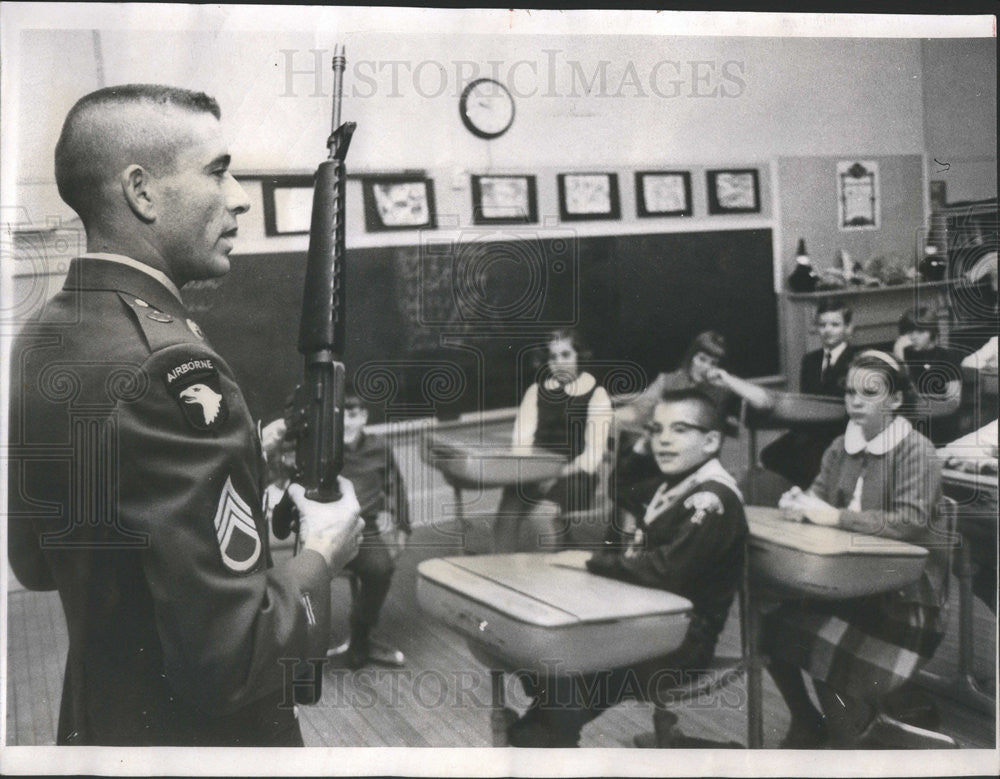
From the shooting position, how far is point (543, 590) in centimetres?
142

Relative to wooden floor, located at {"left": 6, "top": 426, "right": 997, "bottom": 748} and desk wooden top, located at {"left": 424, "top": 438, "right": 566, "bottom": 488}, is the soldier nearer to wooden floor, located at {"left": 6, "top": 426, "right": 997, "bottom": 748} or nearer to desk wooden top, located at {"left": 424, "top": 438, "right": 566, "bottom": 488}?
wooden floor, located at {"left": 6, "top": 426, "right": 997, "bottom": 748}

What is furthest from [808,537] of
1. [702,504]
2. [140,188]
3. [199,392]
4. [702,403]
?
[140,188]

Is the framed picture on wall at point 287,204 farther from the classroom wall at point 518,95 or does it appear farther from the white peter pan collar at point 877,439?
the white peter pan collar at point 877,439

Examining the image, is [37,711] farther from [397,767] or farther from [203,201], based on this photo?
[203,201]

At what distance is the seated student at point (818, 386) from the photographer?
1440mm

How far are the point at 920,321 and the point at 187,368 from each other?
3.93ft

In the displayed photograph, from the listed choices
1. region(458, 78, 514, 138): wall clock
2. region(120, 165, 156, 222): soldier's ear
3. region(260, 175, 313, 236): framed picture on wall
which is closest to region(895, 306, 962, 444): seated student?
region(458, 78, 514, 138): wall clock

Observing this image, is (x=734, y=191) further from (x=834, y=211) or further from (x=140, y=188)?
(x=140, y=188)

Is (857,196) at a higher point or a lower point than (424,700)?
higher

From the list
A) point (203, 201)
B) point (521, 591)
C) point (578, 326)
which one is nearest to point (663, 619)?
point (521, 591)

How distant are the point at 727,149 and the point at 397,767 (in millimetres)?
1186

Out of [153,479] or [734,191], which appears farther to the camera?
[734,191]

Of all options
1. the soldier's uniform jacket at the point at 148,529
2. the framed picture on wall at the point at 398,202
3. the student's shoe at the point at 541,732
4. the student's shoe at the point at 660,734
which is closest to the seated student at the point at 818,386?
the student's shoe at the point at 660,734

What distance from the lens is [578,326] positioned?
145 centimetres
